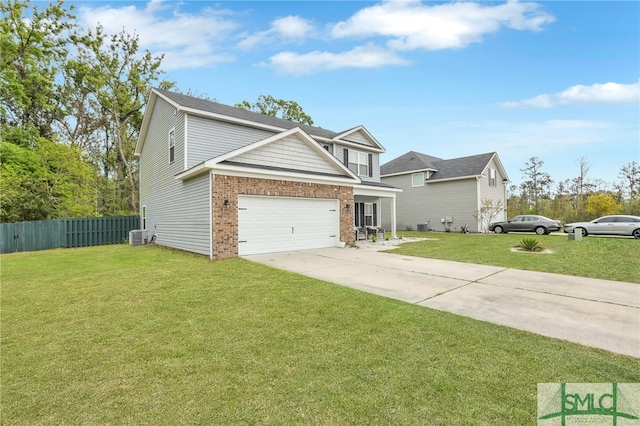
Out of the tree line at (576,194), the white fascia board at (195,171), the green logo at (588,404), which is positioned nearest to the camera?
the green logo at (588,404)

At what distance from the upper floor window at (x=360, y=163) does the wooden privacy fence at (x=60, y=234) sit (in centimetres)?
1426

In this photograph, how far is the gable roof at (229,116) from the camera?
41.2ft

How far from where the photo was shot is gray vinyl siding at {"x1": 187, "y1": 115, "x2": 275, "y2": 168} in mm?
12234

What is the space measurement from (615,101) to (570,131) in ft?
10.5

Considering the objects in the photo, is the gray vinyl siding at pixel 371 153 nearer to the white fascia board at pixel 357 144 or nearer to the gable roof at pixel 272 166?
the white fascia board at pixel 357 144

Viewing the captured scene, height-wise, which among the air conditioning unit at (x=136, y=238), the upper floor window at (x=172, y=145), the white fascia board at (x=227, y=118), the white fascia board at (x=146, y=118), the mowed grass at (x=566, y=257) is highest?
the white fascia board at (x=146, y=118)

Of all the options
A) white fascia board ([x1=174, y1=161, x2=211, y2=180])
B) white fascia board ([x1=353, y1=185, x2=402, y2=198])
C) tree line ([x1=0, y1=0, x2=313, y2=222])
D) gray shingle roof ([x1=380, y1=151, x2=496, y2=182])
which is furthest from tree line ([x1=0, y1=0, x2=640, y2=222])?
white fascia board ([x1=353, y1=185, x2=402, y2=198])

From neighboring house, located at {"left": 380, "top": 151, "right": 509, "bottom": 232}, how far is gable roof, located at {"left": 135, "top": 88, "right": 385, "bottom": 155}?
681cm

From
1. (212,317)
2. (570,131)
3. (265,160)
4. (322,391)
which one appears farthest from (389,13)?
(570,131)

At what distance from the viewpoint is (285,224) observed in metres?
11.6

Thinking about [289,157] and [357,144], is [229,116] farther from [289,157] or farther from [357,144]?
[357,144]

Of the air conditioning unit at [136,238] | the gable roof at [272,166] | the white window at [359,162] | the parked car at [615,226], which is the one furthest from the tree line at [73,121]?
the white window at [359,162]

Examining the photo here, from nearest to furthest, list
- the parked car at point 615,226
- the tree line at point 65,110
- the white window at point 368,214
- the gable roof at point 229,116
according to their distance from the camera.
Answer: the gable roof at point 229,116 < the parked car at point 615,226 < the tree line at point 65,110 < the white window at point 368,214

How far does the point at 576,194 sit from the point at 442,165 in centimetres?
1788
